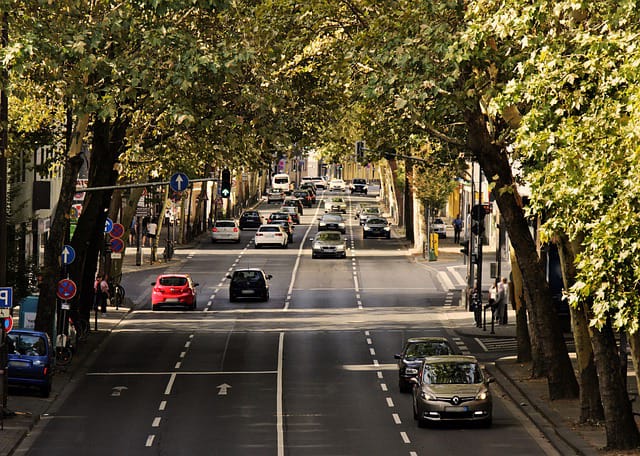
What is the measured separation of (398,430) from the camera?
29.4 m

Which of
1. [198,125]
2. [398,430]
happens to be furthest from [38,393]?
[398,430]

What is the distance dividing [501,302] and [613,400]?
80.9 ft

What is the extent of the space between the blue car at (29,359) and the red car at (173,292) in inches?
854

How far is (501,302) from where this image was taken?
5091 centimetres

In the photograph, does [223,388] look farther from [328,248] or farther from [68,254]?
[328,248]

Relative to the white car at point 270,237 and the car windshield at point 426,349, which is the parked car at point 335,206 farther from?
the car windshield at point 426,349

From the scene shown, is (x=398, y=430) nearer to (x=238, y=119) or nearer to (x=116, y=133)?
(x=238, y=119)

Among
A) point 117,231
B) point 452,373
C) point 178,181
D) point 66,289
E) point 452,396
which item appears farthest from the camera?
point 117,231

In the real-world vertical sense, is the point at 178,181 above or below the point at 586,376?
above

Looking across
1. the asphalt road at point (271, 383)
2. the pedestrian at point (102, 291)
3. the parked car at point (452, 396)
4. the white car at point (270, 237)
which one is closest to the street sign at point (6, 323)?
the asphalt road at point (271, 383)

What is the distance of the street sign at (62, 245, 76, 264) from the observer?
41.2 m

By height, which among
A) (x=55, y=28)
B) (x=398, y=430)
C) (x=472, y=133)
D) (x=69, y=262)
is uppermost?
(x=55, y=28)

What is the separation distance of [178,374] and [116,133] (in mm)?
7466

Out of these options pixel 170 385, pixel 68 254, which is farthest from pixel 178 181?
pixel 170 385
